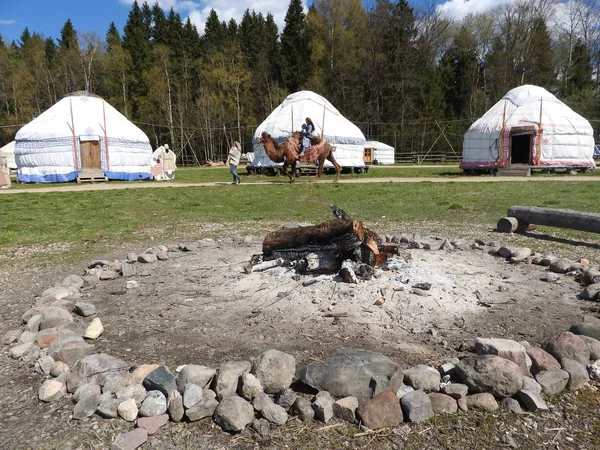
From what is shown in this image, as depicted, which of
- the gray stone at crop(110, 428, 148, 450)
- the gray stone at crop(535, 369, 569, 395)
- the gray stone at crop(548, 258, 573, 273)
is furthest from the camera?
the gray stone at crop(548, 258, 573, 273)

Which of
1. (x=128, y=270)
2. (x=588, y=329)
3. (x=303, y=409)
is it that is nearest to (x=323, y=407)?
(x=303, y=409)

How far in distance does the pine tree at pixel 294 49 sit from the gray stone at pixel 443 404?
44234 mm

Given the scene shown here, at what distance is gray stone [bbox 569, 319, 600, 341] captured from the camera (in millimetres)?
2494

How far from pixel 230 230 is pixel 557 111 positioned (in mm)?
19594

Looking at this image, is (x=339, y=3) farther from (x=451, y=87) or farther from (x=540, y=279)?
(x=540, y=279)

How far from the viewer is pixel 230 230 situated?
22.2ft

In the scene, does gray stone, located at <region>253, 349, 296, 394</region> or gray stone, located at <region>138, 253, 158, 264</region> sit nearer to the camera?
gray stone, located at <region>253, 349, 296, 394</region>

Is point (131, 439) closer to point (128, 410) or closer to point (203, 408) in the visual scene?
point (128, 410)

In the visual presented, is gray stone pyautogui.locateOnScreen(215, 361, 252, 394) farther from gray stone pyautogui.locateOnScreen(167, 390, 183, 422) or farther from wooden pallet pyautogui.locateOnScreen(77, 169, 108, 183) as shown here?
wooden pallet pyautogui.locateOnScreen(77, 169, 108, 183)

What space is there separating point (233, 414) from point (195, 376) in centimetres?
34

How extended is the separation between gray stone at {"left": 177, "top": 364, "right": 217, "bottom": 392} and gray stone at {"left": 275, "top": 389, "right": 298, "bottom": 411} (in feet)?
1.24

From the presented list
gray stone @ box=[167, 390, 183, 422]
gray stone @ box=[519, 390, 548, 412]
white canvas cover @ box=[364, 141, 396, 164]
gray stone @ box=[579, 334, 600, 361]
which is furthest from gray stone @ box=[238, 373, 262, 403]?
white canvas cover @ box=[364, 141, 396, 164]

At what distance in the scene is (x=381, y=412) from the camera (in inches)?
72.7

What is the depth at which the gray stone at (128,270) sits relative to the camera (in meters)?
4.06
